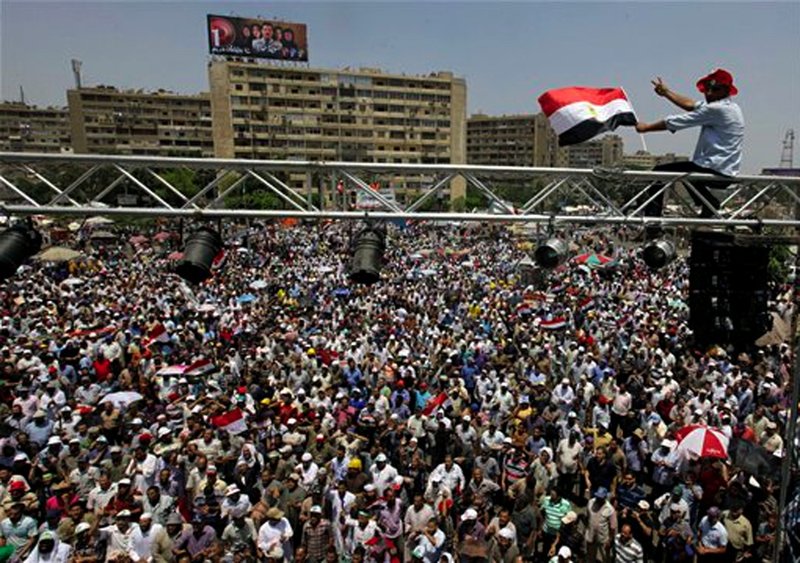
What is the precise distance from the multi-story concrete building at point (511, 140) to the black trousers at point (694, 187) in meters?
107

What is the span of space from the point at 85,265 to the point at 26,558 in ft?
71.1

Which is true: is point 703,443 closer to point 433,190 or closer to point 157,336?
point 433,190

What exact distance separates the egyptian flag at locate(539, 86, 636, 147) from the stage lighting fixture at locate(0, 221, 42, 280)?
563 cm

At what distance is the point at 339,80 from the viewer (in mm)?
71062

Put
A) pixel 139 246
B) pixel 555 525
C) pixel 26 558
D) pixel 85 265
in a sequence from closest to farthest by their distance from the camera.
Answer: pixel 26 558 < pixel 555 525 < pixel 85 265 < pixel 139 246

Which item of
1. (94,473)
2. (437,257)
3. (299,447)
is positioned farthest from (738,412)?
(437,257)

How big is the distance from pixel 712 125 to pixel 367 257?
3851mm

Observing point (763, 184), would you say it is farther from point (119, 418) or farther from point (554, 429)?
point (119, 418)

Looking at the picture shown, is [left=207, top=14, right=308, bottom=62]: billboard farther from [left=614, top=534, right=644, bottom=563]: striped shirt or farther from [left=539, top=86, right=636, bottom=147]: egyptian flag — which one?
[left=614, top=534, right=644, bottom=563]: striped shirt

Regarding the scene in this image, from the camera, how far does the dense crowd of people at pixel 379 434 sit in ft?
19.2

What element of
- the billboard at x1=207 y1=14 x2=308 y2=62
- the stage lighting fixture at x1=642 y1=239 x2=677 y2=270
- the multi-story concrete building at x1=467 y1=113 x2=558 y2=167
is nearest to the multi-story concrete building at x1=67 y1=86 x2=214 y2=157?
the billboard at x1=207 y1=14 x2=308 y2=62

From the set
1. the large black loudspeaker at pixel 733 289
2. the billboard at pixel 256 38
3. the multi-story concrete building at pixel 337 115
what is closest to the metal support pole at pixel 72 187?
the large black loudspeaker at pixel 733 289

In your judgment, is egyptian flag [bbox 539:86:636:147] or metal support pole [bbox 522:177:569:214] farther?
metal support pole [bbox 522:177:569:214]

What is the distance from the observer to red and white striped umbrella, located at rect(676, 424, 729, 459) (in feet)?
21.2
